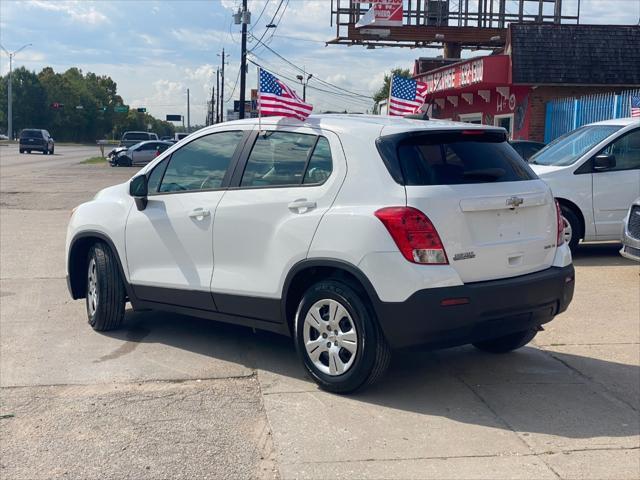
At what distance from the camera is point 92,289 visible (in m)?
7.09

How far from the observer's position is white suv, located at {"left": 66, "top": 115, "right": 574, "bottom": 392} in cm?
488

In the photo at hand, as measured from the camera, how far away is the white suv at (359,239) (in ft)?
16.0

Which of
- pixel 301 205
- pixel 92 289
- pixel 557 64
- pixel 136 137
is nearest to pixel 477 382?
pixel 301 205

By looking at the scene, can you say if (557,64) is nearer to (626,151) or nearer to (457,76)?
(457,76)

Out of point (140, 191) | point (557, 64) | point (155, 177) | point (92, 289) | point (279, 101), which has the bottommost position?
point (92, 289)

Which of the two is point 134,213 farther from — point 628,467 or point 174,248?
point 628,467


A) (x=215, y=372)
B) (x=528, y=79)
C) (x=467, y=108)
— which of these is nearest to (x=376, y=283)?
(x=215, y=372)

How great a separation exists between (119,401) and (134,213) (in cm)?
191

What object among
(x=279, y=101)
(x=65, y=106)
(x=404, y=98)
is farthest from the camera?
(x=65, y=106)

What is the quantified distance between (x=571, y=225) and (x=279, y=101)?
5.59 meters

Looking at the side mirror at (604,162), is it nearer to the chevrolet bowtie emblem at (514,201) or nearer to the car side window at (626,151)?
the car side window at (626,151)

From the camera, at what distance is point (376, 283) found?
192 inches

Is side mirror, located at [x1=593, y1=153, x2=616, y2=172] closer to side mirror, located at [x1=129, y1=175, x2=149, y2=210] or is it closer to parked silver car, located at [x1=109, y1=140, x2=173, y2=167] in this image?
side mirror, located at [x1=129, y1=175, x2=149, y2=210]

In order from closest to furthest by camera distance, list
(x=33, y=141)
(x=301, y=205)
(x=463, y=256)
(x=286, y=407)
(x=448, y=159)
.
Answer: (x=463, y=256)
(x=286, y=407)
(x=448, y=159)
(x=301, y=205)
(x=33, y=141)
